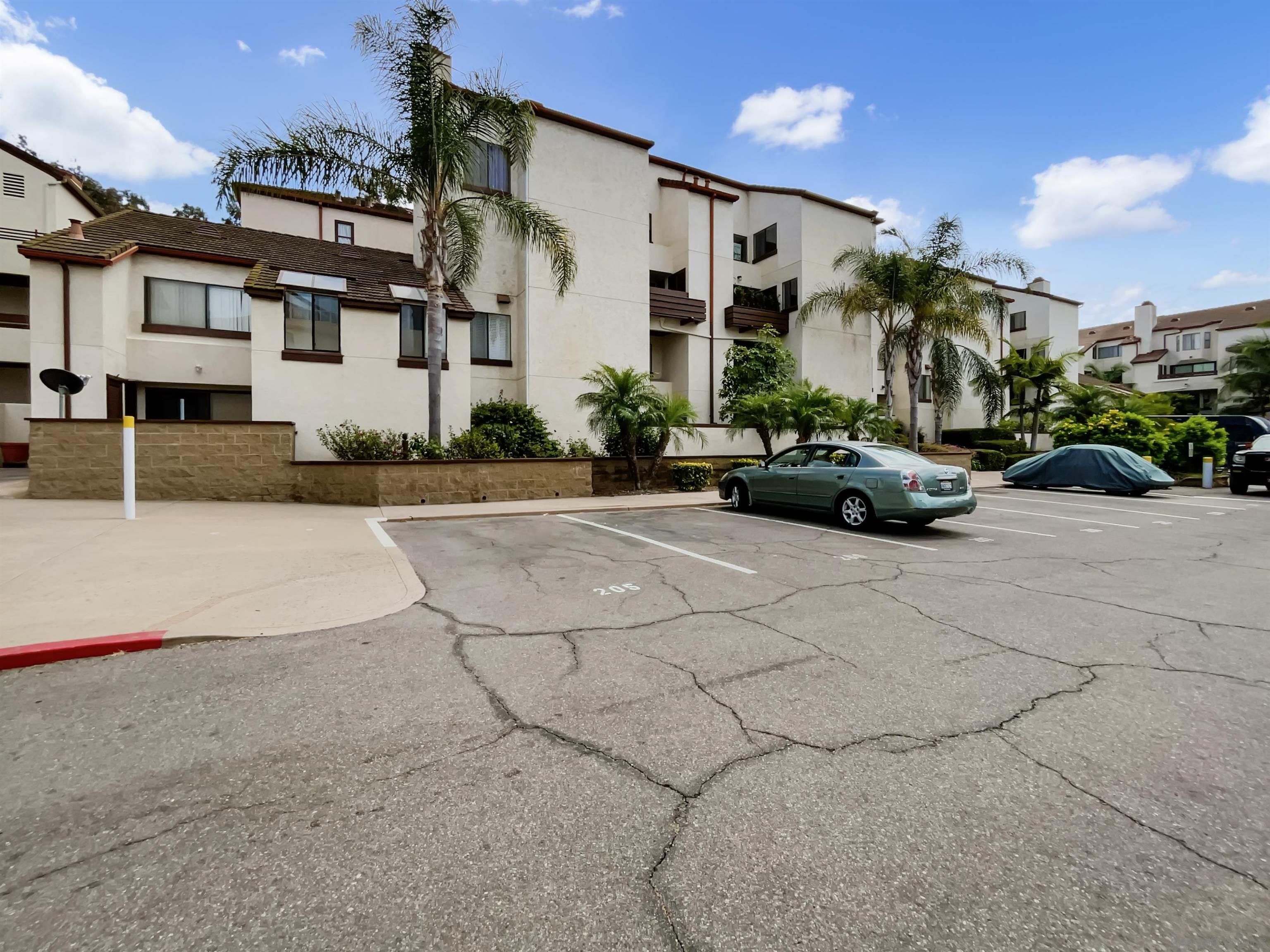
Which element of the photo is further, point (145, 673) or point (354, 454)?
point (354, 454)

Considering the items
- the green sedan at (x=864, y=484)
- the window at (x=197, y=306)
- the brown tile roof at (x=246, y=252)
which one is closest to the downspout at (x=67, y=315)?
the brown tile roof at (x=246, y=252)

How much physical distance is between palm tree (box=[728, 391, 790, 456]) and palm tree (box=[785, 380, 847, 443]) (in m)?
0.17

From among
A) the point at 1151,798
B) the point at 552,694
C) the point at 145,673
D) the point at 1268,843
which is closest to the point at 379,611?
the point at 145,673

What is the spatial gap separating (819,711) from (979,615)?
2757 millimetres

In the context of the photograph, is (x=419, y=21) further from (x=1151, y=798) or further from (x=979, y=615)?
(x=1151, y=798)

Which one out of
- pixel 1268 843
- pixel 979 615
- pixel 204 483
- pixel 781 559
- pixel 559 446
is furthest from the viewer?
pixel 559 446

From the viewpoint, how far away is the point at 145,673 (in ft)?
12.8

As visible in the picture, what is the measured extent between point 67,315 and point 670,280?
1900 cm

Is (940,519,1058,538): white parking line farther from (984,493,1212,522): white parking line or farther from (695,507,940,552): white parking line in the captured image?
(984,493,1212,522): white parking line

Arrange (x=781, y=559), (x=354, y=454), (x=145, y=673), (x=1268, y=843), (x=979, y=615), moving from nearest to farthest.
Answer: (x=1268, y=843) → (x=145, y=673) → (x=979, y=615) → (x=781, y=559) → (x=354, y=454)

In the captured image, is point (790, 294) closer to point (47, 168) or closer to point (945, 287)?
point (945, 287)

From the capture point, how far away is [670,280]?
81.0 ft

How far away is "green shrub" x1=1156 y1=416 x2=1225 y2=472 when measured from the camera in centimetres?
1998

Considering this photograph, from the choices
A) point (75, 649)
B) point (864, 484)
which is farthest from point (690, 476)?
point (75, 649)
